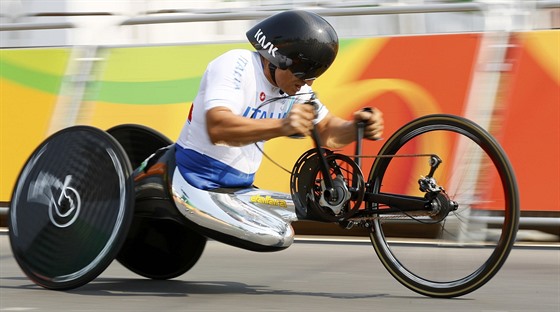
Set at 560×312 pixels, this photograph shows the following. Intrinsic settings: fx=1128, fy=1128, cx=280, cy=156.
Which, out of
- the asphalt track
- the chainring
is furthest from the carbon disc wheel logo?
the chainring

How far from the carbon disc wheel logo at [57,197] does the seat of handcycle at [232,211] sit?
0.36 meters

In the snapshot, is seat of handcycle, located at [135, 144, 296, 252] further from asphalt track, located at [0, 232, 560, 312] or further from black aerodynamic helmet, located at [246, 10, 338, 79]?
black aerodynamic helmet, located at [246, 10, 338, 79]

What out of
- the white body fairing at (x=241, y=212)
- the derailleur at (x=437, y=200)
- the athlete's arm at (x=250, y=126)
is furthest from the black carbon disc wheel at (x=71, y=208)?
the derailleur at (x=437, y=200)

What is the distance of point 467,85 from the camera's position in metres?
7.79

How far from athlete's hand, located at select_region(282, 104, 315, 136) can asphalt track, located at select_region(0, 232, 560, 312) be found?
784 millimetres

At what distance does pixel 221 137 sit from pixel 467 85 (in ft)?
10.2

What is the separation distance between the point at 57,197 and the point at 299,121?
1353 millimetres

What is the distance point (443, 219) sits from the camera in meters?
5.11

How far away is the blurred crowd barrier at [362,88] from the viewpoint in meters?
7.58


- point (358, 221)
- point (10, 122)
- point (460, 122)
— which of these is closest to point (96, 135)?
point (358, 221)

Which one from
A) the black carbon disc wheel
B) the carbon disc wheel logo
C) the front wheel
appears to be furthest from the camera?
the carbon disc wheel logo

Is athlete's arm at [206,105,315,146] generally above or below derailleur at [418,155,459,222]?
above

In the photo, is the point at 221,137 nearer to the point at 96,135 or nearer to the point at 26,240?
the point at 96,135

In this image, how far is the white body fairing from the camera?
205 inches
